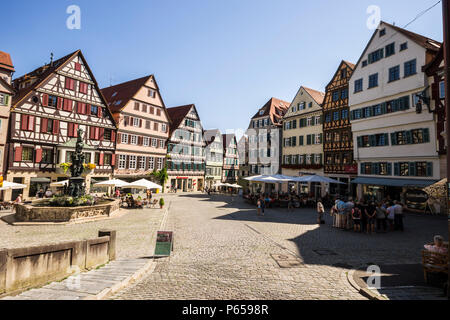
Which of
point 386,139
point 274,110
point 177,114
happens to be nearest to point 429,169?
point 386,139

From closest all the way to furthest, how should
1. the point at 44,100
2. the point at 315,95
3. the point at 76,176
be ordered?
the point at 76,176
the point at 44,100
the point at 315,95

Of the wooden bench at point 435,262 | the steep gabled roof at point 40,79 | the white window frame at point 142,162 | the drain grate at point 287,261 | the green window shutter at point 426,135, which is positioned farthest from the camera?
the white window frame at point 142,162

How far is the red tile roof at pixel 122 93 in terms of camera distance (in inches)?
1437

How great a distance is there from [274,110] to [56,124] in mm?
33095

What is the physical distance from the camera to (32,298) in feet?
17.1

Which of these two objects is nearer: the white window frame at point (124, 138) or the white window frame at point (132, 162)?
the white window frame at point (124, 138)

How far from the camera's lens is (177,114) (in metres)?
47.0

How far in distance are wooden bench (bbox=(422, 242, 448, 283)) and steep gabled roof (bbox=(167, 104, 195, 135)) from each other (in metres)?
39.9

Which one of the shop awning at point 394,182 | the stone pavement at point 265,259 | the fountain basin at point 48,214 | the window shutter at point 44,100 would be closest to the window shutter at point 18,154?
the window shutter at point 44,100

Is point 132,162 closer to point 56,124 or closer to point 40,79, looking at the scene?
point 56,124

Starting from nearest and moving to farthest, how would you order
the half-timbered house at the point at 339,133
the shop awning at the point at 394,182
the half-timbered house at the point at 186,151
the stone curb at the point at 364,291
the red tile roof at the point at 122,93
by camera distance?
the stone curb at the point at 364,291 → the shop awning at the point at 394,182 → the half-timbered house at the point at 339,133 → the red tile roof at the point at 122,93 → the half-timbered house at the point at 186,151

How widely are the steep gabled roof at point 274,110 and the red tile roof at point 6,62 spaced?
34756 millimetres

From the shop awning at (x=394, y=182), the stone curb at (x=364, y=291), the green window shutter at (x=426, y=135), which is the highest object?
the green window shutter at (x=426, y=135)

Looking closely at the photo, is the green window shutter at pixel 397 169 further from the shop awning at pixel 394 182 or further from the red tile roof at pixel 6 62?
the red tile roof at pixel 6 62
